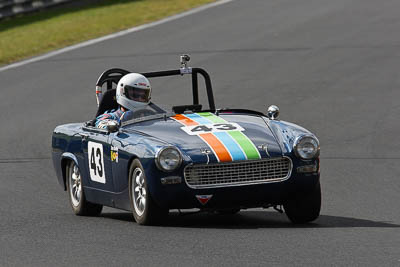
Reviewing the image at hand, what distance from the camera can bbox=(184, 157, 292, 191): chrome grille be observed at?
28.6 feet

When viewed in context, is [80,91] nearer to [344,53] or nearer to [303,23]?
[344,53]

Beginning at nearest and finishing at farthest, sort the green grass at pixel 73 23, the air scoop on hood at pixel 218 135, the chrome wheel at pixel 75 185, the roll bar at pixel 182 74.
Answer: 1. the air scoop on hood at pixel 218 135
2. the chrome wheel at pixel 75 185
3. the roll bar at pixel 182 74
4. the green grass at pixel 73 23

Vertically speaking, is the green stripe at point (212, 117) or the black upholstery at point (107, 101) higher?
the green stripe at point (212, 117)

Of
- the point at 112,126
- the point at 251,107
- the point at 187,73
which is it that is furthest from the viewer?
the point at 251,107

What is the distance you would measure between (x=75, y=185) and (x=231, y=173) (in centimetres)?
260

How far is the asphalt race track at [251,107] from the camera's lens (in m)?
7.75

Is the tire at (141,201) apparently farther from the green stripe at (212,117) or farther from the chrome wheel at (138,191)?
the green stripe at (212,117)

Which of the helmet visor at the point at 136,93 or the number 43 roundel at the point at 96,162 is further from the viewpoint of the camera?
the helmet visor at the point at 136,93

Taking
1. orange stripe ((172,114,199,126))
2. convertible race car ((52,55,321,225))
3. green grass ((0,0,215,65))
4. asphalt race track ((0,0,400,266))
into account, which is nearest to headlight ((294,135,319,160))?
convertible race car ((52,55,321,225))

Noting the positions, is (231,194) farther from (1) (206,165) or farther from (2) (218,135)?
(2) (218,135)

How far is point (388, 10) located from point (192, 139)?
62.6ft

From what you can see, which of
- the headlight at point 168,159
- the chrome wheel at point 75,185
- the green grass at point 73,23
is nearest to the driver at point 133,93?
the chrome wheel at point 75,185

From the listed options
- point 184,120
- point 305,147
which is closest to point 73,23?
point 184,120

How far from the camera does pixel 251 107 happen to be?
17828mm
